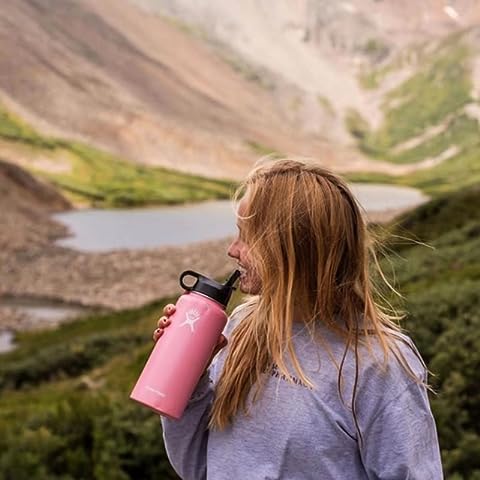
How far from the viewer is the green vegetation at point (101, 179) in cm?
3683

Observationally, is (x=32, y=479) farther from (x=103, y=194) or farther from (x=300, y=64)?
(x=300, y=64)

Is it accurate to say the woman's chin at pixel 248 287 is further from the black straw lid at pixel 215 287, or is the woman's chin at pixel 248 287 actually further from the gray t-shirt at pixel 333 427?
the gray t-shirt at pixel 333 427

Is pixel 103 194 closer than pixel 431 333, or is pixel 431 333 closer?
pixel 431 333

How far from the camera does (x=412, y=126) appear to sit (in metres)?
45.9

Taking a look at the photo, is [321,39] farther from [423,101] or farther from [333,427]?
[333,427]

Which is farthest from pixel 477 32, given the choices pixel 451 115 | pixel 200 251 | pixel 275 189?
pixel 275 189

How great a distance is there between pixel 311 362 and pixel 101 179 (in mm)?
36273

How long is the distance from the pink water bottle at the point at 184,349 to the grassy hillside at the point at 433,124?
38.8 meters

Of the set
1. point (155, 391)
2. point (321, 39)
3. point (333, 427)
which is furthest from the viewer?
point (321, 39)

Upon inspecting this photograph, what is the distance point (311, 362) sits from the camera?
2.05 m

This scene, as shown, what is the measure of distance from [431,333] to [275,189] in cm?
512

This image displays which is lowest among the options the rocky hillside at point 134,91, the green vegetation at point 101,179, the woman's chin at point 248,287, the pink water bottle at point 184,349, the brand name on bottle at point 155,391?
the green vegetation at point 101,179

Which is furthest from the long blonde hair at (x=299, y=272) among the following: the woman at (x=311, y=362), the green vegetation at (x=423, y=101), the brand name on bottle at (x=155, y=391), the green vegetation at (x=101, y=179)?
the green vegetation at (x=423, y=101)

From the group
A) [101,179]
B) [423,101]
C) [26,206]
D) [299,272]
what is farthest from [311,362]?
[423,101]
